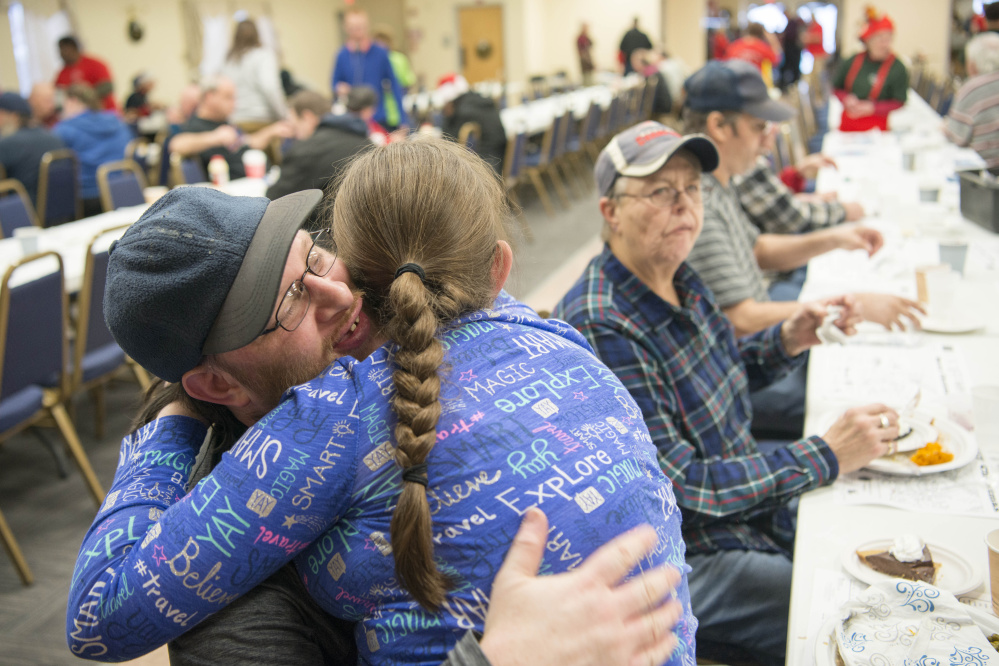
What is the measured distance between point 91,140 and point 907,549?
6136mm

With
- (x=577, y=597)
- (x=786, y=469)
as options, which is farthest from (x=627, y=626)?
(x=786, y=469)

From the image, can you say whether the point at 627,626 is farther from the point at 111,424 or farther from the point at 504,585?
the point at 111,424

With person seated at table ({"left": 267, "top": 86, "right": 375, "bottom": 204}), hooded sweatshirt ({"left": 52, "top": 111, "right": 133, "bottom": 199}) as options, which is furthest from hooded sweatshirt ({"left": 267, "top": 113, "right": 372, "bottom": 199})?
hooded sweatshirt ({"left": 52, "top": 111, "right": 133, "bottom": 199})

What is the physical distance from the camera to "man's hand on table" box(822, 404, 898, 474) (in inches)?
54.4

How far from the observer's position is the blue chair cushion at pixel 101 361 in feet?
9.57

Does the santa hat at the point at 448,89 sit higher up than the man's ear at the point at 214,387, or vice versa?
the santa hat at the point at 448,89

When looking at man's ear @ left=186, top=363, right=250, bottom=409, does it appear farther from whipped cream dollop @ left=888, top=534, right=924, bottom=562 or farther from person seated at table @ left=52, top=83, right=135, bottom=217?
person seated at table @ left=52, top=83, right=135, bottom=217

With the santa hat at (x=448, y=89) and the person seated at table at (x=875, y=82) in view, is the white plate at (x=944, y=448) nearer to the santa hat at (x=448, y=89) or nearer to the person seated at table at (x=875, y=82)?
the person seated at table at (x=875, y=82)

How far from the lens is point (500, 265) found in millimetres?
959

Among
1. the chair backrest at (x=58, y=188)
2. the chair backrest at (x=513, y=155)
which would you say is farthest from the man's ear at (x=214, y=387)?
→ the chair backrest at (x=513, y=155)

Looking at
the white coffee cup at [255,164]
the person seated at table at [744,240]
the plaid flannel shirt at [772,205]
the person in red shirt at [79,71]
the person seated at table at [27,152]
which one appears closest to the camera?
the person seated at table at [744,240]

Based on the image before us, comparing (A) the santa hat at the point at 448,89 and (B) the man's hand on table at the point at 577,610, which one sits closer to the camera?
(B) the man's hand on table at the point at 577,610

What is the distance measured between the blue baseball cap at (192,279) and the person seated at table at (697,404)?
2.53 ft

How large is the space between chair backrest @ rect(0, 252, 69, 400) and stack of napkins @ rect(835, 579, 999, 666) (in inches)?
93.9
